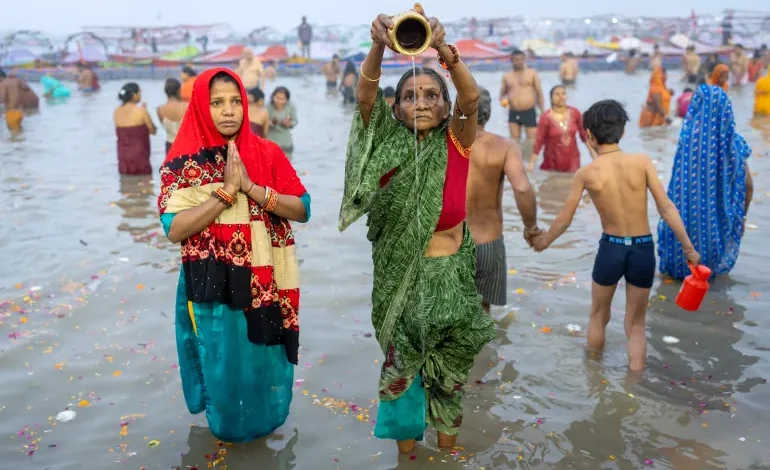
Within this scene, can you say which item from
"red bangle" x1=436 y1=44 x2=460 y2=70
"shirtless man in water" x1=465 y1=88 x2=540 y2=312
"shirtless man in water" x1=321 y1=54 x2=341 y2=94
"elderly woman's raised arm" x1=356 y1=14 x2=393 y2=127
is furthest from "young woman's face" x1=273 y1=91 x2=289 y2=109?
"shirtless man in water" x1=321 y1=54 x2=341 y2=94

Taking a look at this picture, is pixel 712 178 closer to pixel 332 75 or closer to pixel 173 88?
pixel 173 88

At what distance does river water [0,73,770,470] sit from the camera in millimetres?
3893

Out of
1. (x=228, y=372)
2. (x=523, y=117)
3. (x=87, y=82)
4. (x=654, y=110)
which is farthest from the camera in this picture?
(x=87, y=82)

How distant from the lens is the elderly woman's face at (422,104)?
3371mm

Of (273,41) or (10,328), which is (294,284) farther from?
(273,41)

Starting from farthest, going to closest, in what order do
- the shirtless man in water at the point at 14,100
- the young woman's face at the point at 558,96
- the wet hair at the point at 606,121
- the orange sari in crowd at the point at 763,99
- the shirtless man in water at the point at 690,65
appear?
the shirtless man in water at the point at 690,65
the shirtless man in water at the point at 14,100
the orange sari in crowd at the point at 763,99
the young woman's face at the point at 558,96
the wet hair at the point at 606,121


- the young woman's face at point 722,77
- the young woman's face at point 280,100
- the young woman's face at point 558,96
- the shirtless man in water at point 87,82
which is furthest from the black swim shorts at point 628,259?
the shirtless man in water at point 87,82

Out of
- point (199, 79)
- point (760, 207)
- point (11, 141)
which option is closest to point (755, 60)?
point (760, 207)

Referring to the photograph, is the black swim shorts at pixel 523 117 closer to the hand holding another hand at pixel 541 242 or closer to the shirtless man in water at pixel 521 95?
the shirtless man in water at pixel 521 95

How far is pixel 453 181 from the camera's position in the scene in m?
3.48

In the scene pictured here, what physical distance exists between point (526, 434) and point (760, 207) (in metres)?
5.69

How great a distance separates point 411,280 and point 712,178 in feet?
11.3

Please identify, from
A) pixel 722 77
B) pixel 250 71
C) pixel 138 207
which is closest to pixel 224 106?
pixel 138 207

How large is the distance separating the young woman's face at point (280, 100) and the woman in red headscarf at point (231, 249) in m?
7.34
